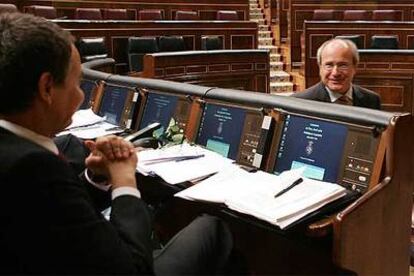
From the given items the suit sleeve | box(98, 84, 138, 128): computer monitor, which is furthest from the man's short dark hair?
box(98, 84, 138, 128): computer monitor

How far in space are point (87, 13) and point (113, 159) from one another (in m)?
5.21

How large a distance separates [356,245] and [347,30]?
558cm

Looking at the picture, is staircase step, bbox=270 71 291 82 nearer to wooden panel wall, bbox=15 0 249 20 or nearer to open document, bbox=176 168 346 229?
wooden panel wall, bbox=15 0 249 20

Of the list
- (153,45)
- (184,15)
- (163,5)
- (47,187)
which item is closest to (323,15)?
(184,15)

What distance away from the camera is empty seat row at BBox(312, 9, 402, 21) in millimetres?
7553

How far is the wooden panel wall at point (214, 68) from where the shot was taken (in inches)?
176

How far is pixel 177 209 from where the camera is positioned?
6.68 feet

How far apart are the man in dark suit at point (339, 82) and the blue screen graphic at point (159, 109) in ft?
2.49

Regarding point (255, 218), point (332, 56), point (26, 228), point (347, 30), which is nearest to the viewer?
point (26, 228)

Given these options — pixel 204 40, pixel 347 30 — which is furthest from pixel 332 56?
pixel 347 30

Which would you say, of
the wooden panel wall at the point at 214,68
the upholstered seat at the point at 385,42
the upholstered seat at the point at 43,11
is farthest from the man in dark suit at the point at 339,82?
the upholstered seat at the point at 385,42

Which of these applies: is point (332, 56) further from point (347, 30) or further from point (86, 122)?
point (347, 30)

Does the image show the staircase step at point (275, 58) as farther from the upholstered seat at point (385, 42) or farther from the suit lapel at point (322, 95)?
the suit lapel at point (322, 95)

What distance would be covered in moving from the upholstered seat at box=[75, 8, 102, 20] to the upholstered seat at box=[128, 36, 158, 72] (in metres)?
1.03
